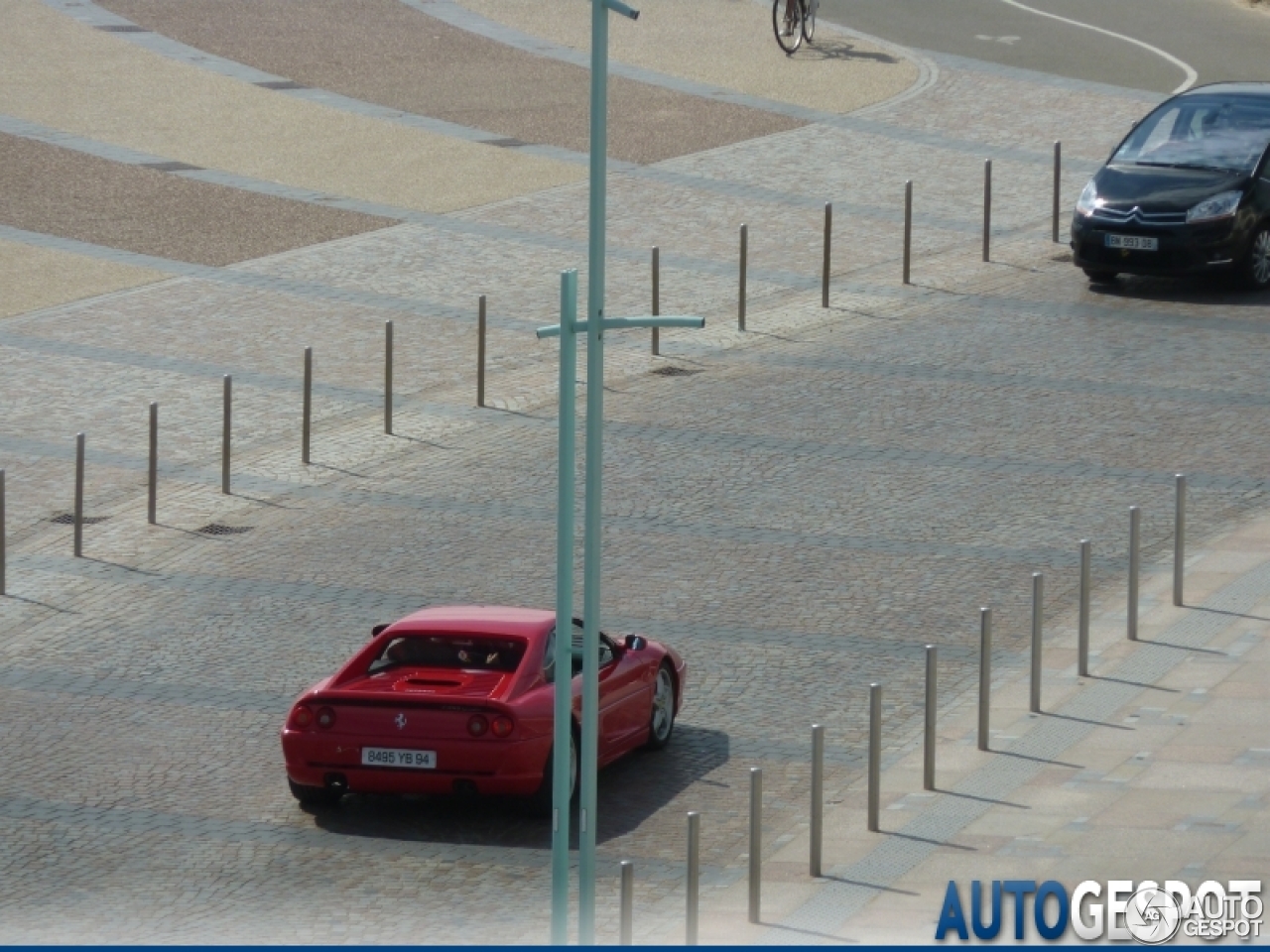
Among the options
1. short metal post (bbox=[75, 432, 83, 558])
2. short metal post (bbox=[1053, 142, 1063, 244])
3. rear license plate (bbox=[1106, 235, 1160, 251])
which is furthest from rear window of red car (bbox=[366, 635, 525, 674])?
short metal post (bbox=[1053, 142, 1063, 244])

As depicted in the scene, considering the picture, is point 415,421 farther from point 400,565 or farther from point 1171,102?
point 1171,102

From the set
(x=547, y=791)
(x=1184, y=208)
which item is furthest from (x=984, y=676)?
(x=1184, y=208)

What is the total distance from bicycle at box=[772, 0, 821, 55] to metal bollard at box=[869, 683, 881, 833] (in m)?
24.1

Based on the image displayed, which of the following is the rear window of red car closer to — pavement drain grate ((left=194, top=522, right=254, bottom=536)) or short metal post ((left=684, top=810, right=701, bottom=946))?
short metal post ((left=684, top=810, right=701, bottom=946))

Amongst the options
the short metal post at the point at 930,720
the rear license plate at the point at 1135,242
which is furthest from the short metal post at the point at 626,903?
the rear license plate at the point at 1135,242

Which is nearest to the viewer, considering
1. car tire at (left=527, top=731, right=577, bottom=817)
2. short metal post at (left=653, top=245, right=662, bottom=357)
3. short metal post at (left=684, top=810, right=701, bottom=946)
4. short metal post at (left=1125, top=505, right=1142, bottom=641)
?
short metal post at (left=684, top=810, right=701, bottom=946)

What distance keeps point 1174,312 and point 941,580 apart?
319 inches

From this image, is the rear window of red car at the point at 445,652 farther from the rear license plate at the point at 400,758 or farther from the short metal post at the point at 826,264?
the short metal post at the point at 826,264

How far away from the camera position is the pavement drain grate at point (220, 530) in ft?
56.4

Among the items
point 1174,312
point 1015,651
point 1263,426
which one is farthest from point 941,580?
point 1174,312

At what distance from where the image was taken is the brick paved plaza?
11945mm

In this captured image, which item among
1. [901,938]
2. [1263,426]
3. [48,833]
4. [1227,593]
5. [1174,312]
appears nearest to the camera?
[901,938]

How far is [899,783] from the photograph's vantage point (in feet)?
41.4

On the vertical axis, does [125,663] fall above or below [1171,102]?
below
